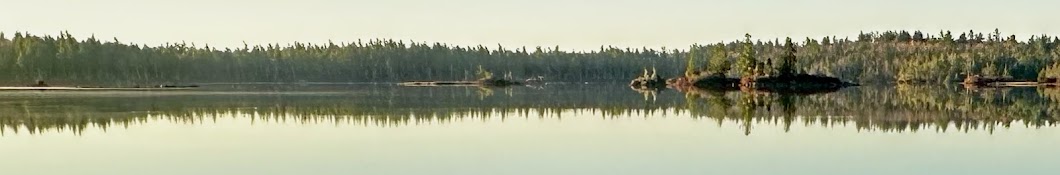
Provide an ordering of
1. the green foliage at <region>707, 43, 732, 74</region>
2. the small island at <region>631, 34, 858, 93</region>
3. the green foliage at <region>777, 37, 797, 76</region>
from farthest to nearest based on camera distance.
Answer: the green foliage at <region>707, 43, 732, 74</region>
the green foliage at <region>777, 37, 797, 76</region>
the small island at <region>631, 34, 858, 93</region>

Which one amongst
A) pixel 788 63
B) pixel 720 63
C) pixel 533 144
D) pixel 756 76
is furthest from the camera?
pixel 720 63

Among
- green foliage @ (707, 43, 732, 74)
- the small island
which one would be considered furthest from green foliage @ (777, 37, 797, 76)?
green foliage @ (707, 43, 732, 74)

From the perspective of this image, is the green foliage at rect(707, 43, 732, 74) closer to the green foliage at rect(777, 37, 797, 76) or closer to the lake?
the green foliage at rect(777, 37, 797, 76)

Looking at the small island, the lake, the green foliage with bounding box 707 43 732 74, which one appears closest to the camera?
the lake

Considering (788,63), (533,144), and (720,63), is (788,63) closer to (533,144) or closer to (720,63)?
(720,63)

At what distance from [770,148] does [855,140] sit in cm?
324

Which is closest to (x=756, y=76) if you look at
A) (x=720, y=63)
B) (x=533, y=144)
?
(x=720, y=63)

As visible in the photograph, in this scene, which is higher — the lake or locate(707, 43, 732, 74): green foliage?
locate(707, 43, 732, 74): green foliage

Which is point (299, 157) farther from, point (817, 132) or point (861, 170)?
point (817, 132)

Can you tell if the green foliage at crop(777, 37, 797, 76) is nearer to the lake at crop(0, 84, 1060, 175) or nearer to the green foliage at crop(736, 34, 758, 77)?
the green foliage at crop(736, 34, 758, 77)

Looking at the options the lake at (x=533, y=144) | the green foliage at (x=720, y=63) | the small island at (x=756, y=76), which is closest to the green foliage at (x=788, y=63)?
the small island at (x=756, y=76)

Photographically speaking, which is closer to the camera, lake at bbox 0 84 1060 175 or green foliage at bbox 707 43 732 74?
lake at bbox 0 84 1060 175

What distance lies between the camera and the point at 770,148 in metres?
22.6

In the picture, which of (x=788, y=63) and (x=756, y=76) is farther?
(x=788, y=63)
